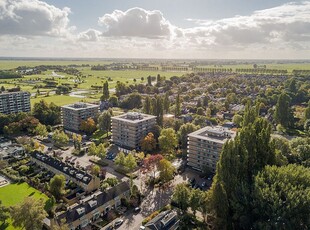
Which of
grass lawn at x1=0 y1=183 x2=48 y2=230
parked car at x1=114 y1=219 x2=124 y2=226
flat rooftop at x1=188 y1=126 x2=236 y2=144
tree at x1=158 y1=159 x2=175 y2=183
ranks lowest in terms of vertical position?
grass lawn at x1=0 y1=183 x2=48 y2=230

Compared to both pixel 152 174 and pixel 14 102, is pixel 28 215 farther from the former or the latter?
pixel 14 102

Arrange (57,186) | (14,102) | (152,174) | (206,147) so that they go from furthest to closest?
(14,102)
(206,147)
(152,174)
(57,186)

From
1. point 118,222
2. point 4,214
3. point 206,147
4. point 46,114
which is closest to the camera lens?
point 4,214

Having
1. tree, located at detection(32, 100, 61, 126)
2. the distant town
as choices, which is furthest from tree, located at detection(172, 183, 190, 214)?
tree, located at detection(32, 100, 61, 126)

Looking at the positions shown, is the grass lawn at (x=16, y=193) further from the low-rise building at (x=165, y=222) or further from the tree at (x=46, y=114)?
the tree at (x=46, y=114)

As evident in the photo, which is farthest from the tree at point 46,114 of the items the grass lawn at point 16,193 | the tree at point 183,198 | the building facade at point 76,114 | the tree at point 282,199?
the tree at point 282,199

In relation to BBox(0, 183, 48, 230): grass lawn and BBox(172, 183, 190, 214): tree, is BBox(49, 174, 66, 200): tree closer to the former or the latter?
BBox(0, 183, 48, 230): grass lawn

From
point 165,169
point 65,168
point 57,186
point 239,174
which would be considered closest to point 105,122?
point 65,168
